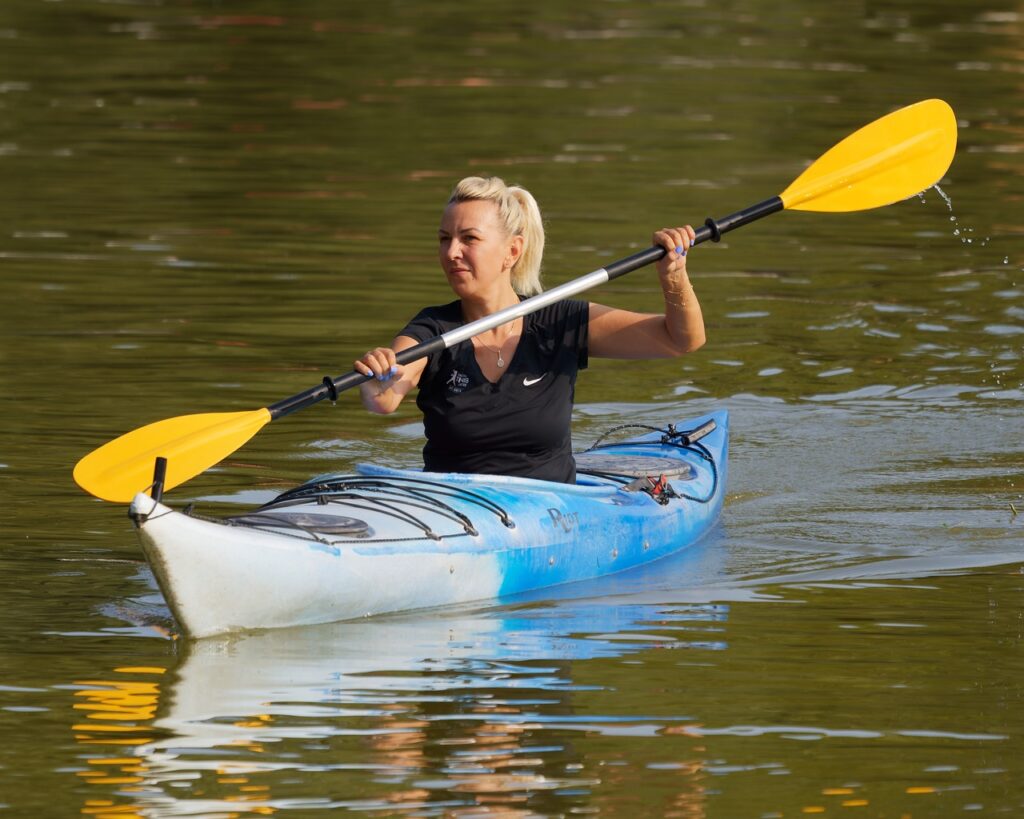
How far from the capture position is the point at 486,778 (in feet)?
15.7

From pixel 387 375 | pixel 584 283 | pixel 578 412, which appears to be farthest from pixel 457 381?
pixel 578 412

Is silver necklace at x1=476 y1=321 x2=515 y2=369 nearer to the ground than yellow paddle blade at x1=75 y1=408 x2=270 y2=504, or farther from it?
farther from it

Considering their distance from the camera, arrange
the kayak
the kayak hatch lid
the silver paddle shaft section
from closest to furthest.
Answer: the kayak < the silver paddle shaft section < the kayak hatch lid

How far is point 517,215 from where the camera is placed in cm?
673

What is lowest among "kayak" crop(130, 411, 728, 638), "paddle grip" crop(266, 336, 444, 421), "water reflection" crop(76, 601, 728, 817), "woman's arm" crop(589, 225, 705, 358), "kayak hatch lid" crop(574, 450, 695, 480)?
"water reflection" crop(76, 601, 728, 817)

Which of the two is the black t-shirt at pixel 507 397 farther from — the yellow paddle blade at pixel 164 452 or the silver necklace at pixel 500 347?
the yellow paddle blade at pixel 164 452

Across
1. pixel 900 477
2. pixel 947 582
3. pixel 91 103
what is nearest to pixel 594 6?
pixel 91 103

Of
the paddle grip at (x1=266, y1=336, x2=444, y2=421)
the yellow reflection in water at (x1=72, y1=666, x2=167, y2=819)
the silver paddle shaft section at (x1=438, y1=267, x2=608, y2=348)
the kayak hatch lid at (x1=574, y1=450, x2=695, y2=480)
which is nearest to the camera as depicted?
the yellow reflection in water at (x1=72, y1=666, x2=167, y2=819)

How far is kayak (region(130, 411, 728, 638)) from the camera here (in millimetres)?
5805

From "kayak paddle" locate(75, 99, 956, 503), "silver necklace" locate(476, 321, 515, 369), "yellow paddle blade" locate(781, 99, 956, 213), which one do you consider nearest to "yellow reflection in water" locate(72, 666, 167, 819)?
"kayak paddle" locate(75, 99, 956, 503)

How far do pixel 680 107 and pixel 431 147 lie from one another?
3.26m

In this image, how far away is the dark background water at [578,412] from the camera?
16.3 ft

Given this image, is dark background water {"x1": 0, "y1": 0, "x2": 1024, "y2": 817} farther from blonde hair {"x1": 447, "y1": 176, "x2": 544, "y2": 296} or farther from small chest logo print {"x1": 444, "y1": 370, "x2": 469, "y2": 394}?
blonde hair {"x1": 447, "y1": 176, "x2": 544, "y2": 296}

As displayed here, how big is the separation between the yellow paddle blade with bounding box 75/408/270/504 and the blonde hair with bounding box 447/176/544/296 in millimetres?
975
